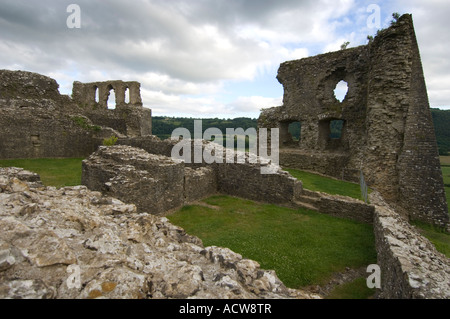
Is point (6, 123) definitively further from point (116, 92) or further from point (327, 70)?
point (327, 70)

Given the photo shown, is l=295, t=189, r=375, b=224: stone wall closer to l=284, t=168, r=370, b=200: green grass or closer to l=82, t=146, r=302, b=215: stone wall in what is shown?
l=82, t=146, r=302, b=215: stone wall

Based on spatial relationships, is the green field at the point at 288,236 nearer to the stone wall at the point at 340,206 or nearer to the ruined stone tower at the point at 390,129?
the stone wall at the point at 340,206

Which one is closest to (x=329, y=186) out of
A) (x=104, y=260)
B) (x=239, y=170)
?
(x=239, y=170)

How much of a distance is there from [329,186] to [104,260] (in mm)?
12161

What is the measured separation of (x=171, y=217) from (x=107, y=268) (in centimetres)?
602

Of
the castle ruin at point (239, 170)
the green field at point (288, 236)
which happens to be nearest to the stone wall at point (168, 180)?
the castle ruin at point (239, 170)

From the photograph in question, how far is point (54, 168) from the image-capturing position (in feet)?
43.5

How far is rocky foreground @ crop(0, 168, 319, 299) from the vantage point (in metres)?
2.35

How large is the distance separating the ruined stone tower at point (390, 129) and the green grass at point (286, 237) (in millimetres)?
5236

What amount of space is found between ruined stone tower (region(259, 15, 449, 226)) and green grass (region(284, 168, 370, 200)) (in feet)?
3.23

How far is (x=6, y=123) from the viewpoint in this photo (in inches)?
548

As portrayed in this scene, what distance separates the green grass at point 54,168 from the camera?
11.0m

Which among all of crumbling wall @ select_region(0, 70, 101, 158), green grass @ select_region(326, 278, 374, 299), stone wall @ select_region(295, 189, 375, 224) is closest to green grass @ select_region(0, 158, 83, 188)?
crumbling wall @ select_region(0, 70, 101, 158)

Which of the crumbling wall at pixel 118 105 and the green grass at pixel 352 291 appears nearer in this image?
the green grass at pixel 352 291
